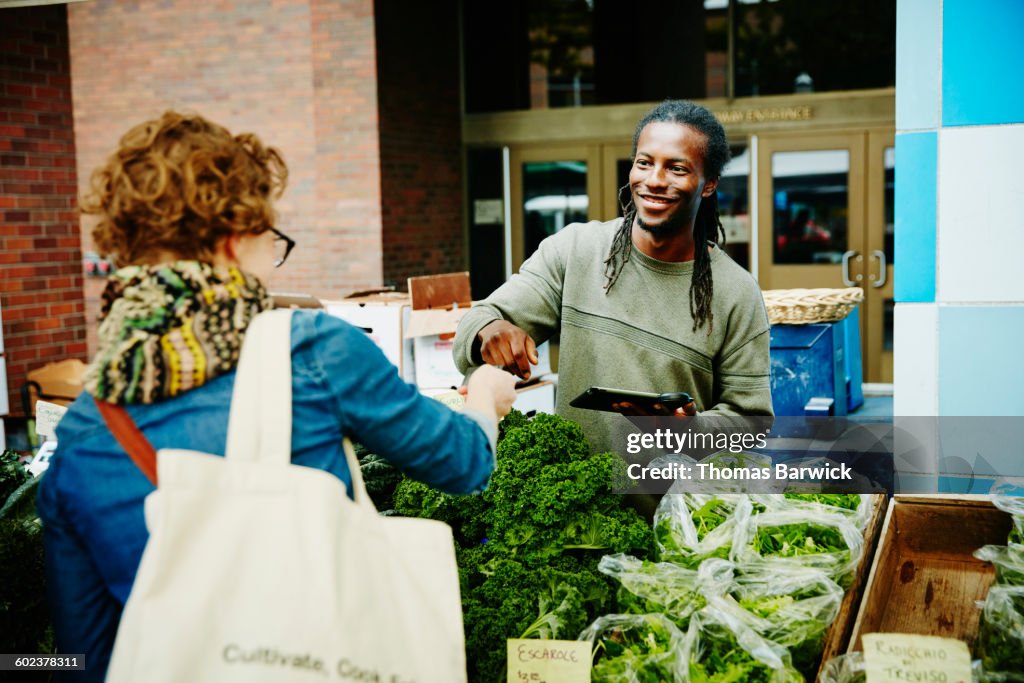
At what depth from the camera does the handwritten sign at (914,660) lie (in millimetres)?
1781

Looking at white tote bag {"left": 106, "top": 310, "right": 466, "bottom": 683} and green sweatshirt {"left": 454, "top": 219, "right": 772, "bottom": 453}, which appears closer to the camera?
white tote bag {"left": 106, "top": 310, "right": 466, "bottom": 683}

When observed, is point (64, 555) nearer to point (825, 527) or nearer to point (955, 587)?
point (825, 527)

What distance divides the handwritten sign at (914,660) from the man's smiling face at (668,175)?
117 cm

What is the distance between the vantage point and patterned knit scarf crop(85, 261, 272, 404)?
1.35m

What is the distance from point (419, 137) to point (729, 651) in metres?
7.79

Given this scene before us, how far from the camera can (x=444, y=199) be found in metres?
9.55

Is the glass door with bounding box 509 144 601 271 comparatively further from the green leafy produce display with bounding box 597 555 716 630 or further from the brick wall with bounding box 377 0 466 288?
the green leafy produce display with bounding box 597 555 716 630

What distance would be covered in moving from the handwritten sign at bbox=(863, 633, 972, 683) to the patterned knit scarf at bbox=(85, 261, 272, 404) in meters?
1.27

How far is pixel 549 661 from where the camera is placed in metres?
1.86

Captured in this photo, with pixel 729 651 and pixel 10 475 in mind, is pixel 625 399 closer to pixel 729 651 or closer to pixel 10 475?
pixel 729 651

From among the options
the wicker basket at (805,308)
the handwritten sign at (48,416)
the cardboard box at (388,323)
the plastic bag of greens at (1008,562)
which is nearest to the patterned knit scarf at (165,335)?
the handwritten sign at (48,416)

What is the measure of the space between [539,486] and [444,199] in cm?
771

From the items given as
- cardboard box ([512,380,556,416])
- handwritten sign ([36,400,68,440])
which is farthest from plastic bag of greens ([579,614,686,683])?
cardboard box ([512,380,556,416])

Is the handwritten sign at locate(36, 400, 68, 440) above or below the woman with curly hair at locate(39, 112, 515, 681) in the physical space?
below
